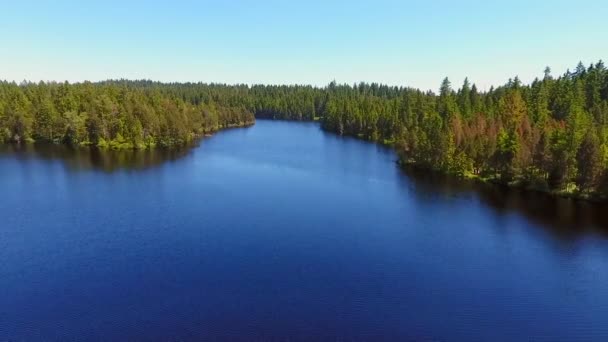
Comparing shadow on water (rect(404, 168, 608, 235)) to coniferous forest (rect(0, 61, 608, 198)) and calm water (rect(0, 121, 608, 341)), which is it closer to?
calm water (rect(0, 121, 608, 341))

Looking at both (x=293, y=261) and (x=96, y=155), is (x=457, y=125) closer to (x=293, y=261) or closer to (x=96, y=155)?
(x=293, y=261)

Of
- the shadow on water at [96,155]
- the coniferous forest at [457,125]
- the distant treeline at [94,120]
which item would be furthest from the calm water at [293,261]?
the distant treeline at [94,120]

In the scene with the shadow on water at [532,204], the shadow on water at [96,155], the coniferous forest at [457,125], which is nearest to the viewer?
the shadow on water at [532,204]

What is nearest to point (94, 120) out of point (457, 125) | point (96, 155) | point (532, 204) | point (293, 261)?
point (96, 155)

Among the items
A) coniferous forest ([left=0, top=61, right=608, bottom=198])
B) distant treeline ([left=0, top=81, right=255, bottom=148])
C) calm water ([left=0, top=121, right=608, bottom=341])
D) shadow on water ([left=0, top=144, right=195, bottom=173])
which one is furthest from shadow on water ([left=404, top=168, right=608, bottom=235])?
distant treeline ([left=0, top=81, right=255, bottom=148])

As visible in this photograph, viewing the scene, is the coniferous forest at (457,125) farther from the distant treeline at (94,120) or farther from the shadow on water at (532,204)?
the shadow on water at (532,204)

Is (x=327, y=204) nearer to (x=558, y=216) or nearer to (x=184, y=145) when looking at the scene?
(x=558, y=216)
